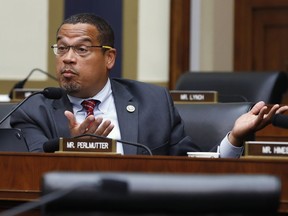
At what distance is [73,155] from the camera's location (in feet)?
10.3

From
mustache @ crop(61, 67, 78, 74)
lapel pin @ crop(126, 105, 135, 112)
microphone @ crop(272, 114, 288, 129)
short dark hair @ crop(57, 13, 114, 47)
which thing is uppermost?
short dark hair @ crop(57, 13, 114, 47)

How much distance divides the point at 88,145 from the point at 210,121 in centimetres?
122

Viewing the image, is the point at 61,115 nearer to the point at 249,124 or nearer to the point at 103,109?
the point at 103,109

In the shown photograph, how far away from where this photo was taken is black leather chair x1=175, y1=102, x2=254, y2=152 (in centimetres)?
437

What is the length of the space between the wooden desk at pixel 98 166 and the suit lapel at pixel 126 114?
35.9 inches

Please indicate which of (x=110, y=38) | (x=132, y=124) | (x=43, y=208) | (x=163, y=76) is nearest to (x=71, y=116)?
(x=132, y=124)

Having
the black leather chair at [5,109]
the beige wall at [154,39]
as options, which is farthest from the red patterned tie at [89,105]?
the beige wall at [154,39]

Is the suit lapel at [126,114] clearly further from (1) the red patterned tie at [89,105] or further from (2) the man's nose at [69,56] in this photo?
(2) the man's nose at [69,56]

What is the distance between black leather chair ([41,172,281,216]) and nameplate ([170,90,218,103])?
10.00 ft

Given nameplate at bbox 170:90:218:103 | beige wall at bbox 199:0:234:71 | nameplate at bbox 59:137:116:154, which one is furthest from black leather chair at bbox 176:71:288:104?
nameplate at bbox 59:137:116:154

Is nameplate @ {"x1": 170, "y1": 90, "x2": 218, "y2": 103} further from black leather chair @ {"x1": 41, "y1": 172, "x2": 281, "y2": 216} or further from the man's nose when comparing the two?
black leather chair @ {"x1": 41, "y1": 172, "x2": 281, "y2": 216}

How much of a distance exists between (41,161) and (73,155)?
113 mm

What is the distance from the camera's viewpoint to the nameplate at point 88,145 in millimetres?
3275

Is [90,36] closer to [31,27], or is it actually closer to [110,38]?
[110,38]
